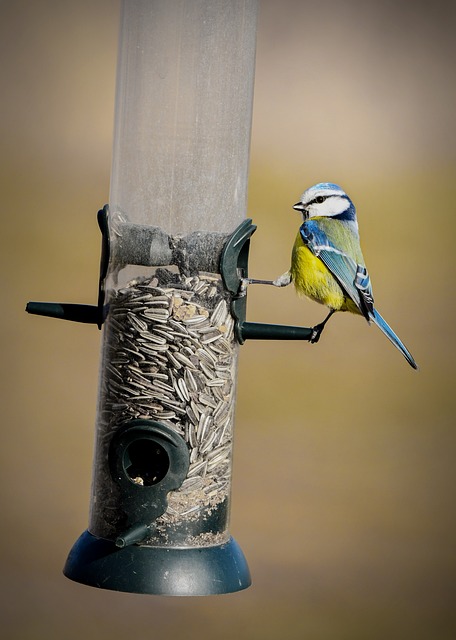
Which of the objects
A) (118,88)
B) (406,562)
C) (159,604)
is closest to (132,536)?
(118,88)

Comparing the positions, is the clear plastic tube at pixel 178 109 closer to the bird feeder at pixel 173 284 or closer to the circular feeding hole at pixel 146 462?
the bird feeder at pixel 173 284

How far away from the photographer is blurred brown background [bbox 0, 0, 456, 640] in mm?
9203

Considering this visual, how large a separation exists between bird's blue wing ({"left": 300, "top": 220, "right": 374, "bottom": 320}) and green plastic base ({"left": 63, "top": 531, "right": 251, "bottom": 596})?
4.05 feet

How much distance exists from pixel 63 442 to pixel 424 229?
13.7ft

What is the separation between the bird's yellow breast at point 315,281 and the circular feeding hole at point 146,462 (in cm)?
104

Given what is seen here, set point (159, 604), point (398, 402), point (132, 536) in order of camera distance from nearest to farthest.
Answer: point (132, 536), point (159, 604), point (398, 402)

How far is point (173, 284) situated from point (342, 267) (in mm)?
871

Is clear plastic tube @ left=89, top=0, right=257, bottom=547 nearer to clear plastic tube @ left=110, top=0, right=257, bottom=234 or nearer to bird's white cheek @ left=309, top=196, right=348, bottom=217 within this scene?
clear plastic tube @ left=110, top=0, right=257, bottom=234

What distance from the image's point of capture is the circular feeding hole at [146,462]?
14.3ft

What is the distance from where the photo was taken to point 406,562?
9.80m

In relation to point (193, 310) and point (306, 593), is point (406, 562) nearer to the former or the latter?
point (306, 593)

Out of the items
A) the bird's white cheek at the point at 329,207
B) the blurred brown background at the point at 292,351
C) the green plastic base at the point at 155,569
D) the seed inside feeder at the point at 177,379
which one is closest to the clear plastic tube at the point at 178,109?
the seed inside feeder at the point at 177,379

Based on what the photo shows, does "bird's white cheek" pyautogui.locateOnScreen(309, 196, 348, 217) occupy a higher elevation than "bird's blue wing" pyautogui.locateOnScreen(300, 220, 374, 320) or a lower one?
higher

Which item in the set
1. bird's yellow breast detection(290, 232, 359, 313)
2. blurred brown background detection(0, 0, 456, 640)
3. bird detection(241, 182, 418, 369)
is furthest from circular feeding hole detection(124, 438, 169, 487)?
blurred brown background detection(0, 0, 456, 640)
